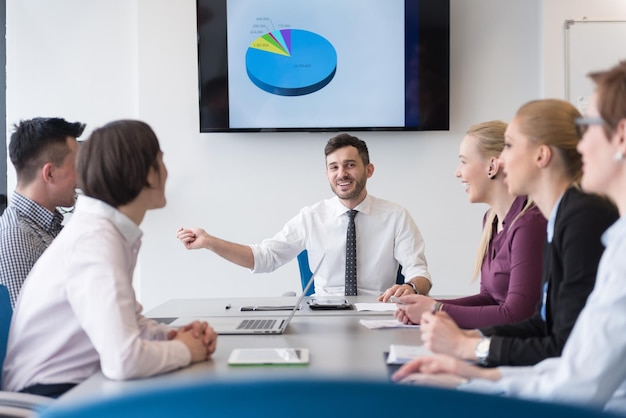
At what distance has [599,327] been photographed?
1347mm

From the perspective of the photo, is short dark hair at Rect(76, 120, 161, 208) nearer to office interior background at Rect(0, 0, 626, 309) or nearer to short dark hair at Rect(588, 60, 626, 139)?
short dark hair at Rect(588, 60, 626, 139)

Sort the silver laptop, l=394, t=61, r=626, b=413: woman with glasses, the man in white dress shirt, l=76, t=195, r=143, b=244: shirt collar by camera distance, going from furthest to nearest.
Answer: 1. the man in white dress shirt
2. the silver laptop
3. l=76, t=195, r=143, b=244: shirt collar
4. l=394, t=61, r=626, b=413: woman with glasses

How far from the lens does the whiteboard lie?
4.79 metres

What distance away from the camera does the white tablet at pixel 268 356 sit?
183 cm

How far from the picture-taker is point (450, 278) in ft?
16.0

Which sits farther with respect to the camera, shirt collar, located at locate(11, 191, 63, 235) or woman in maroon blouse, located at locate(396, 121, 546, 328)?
shirt collar, located at locate(11, 191, 63, 235)

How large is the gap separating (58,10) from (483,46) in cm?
295

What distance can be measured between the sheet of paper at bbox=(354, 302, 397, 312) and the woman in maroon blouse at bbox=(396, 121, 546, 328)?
242mm

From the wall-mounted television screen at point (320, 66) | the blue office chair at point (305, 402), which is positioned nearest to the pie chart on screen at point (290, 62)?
the wall-mounted television screen at point (320, 66)

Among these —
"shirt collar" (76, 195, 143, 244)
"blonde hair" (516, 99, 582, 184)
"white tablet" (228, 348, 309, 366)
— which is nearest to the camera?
"white tablet" (228, 348, 309, 366)

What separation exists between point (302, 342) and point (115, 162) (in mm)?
782

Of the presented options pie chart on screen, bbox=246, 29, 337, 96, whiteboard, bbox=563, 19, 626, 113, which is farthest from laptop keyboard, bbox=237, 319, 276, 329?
whiteboard, bbox=563, 19, 626, 113

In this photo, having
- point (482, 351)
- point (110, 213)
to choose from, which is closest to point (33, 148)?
point (110, 213)

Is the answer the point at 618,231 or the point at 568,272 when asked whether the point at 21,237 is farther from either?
the point at 618,231
